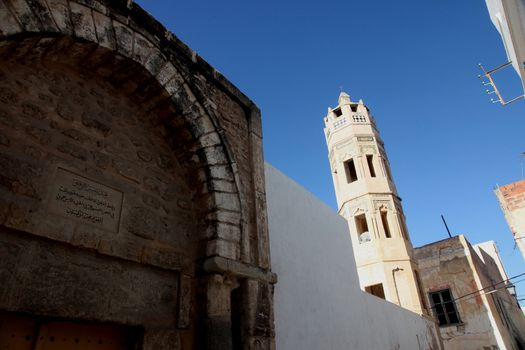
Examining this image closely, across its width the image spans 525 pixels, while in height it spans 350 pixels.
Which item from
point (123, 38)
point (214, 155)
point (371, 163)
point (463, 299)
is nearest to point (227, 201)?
point (214, 155)

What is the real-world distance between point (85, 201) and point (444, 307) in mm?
15437

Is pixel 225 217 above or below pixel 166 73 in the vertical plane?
below

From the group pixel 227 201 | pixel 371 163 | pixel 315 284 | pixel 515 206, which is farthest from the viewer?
pixel 371 163

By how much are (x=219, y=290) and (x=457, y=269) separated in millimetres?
14579

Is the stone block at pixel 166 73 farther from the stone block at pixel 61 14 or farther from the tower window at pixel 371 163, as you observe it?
the tower window at pixel 371 163

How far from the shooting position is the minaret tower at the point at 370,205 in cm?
1275

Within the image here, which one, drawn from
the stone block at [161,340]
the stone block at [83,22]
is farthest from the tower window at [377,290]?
the stone block at [83,22]

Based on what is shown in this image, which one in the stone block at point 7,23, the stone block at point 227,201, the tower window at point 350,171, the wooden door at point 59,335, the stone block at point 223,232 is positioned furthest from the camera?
the tower window at point 350,171

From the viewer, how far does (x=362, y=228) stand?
14992 mm

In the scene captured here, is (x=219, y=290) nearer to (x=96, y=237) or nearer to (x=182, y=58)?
(x=96, y=237)

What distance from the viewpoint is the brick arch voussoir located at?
2656 mm

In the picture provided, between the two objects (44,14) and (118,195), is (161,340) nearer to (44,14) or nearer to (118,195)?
(118,195)

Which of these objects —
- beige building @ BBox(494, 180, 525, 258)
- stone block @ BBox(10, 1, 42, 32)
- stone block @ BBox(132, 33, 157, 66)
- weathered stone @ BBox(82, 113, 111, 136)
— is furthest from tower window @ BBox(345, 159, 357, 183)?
stone block @ BBox(10, 1, 42, 32)

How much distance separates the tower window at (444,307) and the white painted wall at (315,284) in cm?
789
